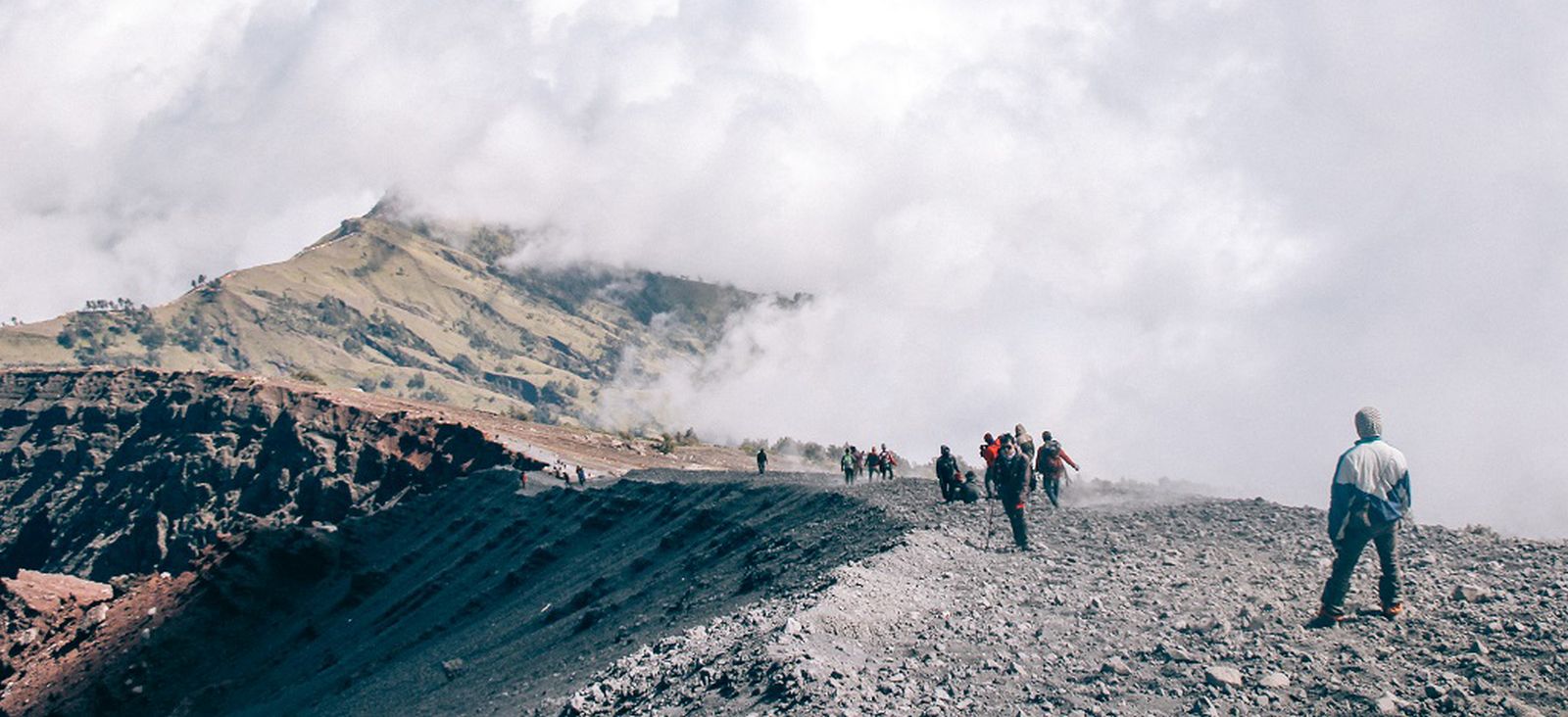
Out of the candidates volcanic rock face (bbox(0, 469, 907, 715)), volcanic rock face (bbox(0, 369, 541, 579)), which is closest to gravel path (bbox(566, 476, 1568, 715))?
volcanic rock face (bbox(0, 469, 907, 715))

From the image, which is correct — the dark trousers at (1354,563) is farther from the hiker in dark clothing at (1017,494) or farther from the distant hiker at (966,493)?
the distant hiker at (966,493)

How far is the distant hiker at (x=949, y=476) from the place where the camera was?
89.4ft

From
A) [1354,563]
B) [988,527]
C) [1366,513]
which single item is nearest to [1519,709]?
[1354,563]

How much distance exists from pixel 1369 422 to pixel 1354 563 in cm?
145

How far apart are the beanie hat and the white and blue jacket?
7.3 inches

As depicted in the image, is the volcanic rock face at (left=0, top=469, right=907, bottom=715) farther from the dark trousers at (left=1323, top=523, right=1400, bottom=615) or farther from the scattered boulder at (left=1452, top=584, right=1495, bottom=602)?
the scattered boulder at (left=1452, top=584, right=1495, bottom=602)

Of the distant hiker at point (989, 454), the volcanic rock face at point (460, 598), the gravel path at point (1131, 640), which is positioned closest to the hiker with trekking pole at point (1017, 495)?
the gravel path at point (1131, 640)

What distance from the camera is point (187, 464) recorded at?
9294cm

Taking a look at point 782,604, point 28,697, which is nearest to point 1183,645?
point 782,604

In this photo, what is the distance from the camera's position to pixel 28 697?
2048 inches

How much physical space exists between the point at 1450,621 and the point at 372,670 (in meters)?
29.0

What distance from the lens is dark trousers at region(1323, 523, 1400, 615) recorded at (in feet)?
44.4

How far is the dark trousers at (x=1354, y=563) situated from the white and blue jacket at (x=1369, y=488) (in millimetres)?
Result: 89

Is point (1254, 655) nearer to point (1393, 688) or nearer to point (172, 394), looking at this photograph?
point (1393, 688)
